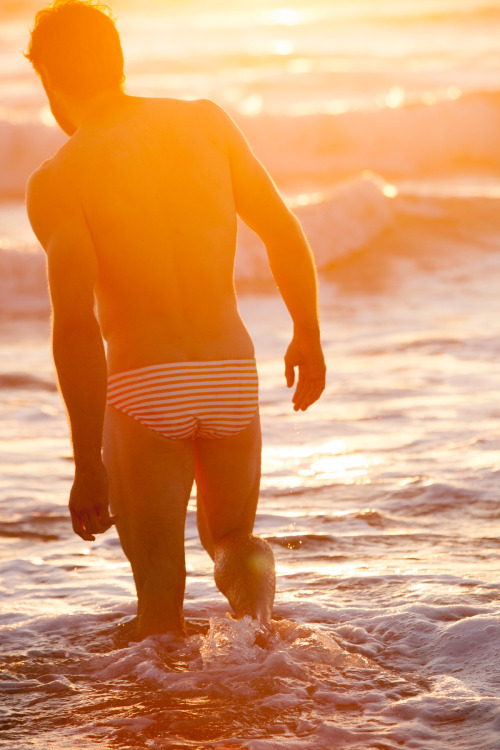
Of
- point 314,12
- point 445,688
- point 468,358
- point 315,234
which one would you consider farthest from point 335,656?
point 314,12

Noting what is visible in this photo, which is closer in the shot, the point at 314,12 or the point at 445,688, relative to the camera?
the point at 445,688

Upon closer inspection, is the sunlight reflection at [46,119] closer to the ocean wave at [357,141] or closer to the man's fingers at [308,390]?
Result: the ocean wave at [357,141]

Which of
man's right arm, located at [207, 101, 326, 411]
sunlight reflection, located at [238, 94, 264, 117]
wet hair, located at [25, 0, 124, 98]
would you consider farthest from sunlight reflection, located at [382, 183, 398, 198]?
wet hair, located at [25, 0, 124, 98]

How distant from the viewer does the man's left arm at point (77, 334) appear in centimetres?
299

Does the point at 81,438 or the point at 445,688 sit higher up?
the point at 81,438

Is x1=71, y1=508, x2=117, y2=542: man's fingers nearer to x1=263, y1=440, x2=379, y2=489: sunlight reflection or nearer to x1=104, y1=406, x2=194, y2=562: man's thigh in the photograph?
x1=104, y1=406, x2=194, y2=562: man's thigh

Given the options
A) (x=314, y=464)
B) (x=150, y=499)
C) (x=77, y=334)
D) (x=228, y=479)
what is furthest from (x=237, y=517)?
(x=314, y=464)

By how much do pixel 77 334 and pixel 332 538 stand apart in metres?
2.10

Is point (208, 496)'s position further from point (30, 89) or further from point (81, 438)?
point (30, 89)

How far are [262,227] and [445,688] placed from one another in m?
1.47

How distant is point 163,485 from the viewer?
126 inches

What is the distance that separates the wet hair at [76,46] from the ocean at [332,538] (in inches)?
65.6

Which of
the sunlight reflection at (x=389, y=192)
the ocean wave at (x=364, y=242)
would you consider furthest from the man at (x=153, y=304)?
the sunlight reflection at (x=389, y=192)

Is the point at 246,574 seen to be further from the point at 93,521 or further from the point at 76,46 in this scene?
the point at 76,46
